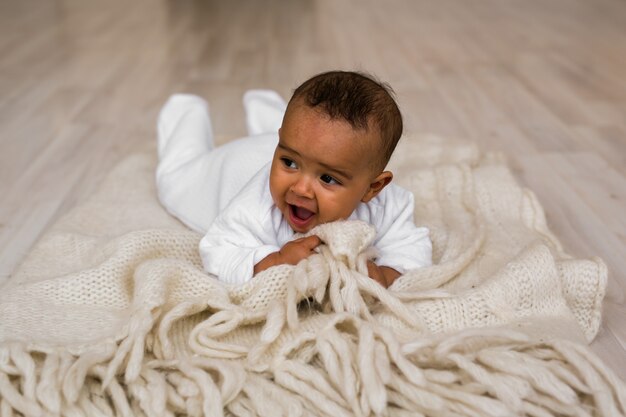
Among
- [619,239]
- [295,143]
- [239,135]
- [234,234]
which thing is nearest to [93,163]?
[239,135]

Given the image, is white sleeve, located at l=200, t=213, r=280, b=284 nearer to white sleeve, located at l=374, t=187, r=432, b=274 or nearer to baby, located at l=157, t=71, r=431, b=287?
baby, located at l=157, t=71, r=431, b=287

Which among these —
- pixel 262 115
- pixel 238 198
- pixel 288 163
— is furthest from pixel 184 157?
pixel 288 163

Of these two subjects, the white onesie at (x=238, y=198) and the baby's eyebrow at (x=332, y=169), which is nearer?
the baby's eyebrow at (x=332, y=169)

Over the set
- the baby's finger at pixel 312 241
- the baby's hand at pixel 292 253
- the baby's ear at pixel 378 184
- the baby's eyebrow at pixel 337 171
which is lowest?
the baby's hand at pixel 292 253

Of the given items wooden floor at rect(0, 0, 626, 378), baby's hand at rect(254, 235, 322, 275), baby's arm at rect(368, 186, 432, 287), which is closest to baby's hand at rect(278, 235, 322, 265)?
baby's hand at rect(254, 235, 322, 275)

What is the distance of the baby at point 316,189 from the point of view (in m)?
1.07

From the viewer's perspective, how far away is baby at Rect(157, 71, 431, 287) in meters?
1.07

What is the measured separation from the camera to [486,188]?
5.05 ft

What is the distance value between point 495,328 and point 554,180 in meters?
0.89

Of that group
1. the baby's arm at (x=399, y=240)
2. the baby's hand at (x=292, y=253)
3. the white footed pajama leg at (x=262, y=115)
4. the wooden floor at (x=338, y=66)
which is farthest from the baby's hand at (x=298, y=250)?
the white footed pajama leg at (x=262, y=115)

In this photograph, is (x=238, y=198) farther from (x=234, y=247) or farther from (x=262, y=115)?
(x=262, y=115)

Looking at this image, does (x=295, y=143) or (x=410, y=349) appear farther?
(x=295, y=143)

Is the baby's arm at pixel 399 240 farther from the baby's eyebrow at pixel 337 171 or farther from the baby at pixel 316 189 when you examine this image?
the baby's eyebrow at pixel 337 171

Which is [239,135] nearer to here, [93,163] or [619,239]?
[93,163]
